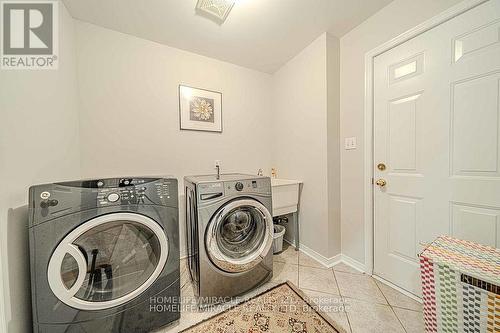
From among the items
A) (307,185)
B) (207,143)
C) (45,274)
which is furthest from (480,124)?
(45,274)

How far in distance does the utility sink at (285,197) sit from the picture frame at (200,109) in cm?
100

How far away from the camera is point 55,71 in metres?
1.26

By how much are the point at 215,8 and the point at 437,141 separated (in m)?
1.94

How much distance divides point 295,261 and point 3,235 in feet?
6.68

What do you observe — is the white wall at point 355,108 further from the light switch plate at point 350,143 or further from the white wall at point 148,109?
the white wall at point 148,109

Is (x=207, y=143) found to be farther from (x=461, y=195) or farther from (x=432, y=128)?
(x=461, y=195)

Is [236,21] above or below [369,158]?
above

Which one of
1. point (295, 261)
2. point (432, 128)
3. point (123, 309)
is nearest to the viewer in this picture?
point (123, 309)

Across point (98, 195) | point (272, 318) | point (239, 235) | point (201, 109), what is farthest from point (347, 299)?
point (201, 109)

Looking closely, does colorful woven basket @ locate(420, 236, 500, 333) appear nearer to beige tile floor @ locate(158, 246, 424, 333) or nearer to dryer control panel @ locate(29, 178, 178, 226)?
beige tile floor @ locate(158, 246, 424, 333)

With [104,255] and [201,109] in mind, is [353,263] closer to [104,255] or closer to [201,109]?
[104,255]

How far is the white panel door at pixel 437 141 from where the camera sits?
1.04m

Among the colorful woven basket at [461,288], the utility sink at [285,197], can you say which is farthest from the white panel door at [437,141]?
the utility sink at [285,197]

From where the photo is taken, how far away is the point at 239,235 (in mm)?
1481
